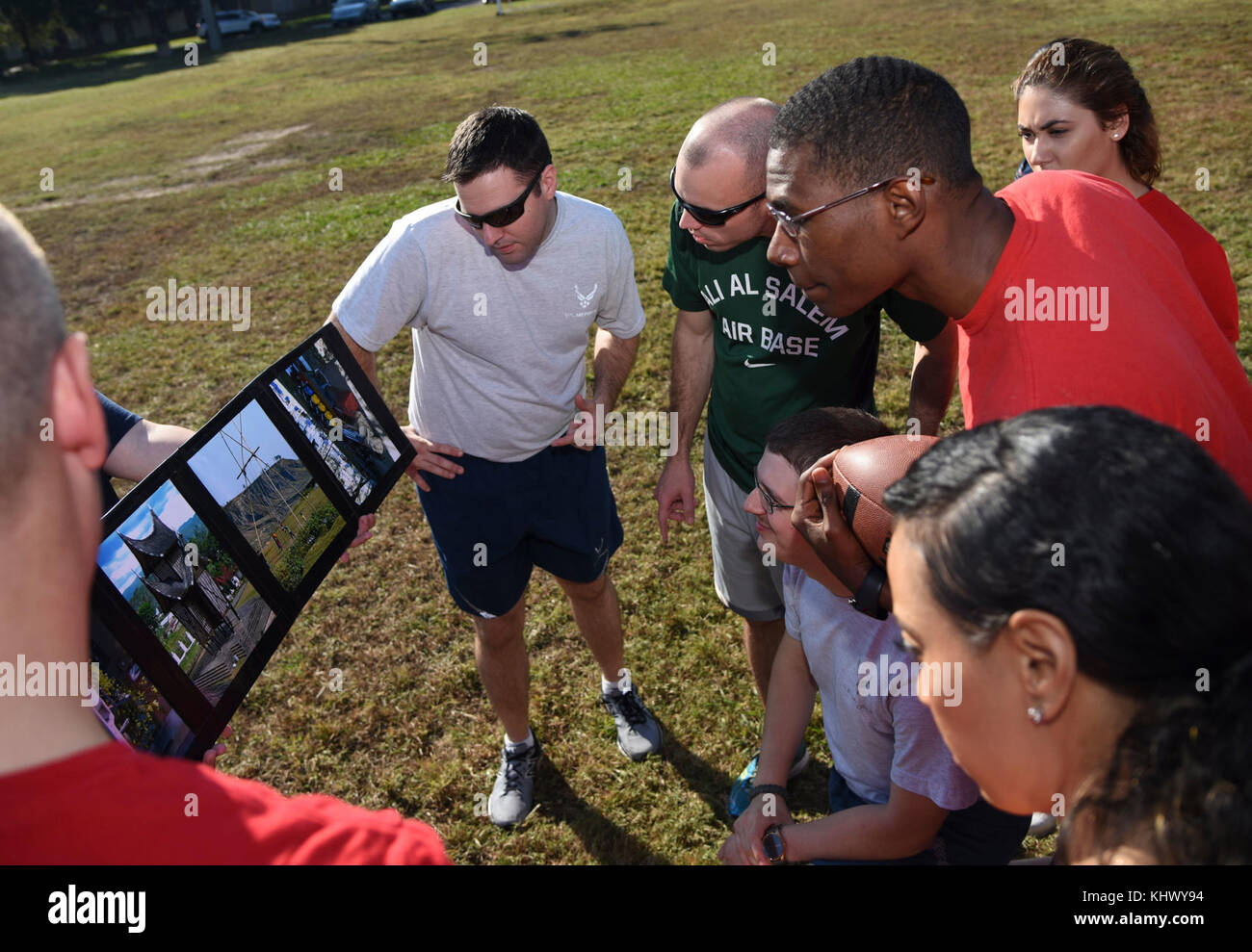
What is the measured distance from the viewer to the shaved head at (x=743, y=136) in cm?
321

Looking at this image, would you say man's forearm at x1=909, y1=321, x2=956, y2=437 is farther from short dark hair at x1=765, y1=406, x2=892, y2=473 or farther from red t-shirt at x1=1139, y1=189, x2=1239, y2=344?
red t-shirt at x1=1139, y1=189, x2=1239, y2=344

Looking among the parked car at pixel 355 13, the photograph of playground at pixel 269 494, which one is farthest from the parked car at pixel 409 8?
the photograph of playground at pixel 269 494

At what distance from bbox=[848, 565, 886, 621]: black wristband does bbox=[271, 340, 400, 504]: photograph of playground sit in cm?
170

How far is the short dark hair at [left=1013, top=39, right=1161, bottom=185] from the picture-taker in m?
3.79

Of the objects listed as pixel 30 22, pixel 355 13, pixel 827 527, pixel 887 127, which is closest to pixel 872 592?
pixel 827 527

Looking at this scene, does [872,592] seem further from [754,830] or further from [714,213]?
[714,213]

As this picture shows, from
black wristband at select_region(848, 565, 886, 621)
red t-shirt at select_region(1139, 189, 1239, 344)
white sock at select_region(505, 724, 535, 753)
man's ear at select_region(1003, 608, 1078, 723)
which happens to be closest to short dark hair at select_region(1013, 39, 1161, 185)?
red t-shirt at select_region(1139, 189, 1239, 344)

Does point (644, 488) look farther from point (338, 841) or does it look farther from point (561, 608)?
point (338, 841)

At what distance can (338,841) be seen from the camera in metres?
1.14

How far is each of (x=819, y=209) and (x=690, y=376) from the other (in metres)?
1.59

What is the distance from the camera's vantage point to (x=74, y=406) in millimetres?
1115

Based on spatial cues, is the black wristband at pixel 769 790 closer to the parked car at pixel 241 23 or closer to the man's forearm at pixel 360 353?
the man's forearm at pixel 360 353

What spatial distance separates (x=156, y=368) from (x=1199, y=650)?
9.37 meters
